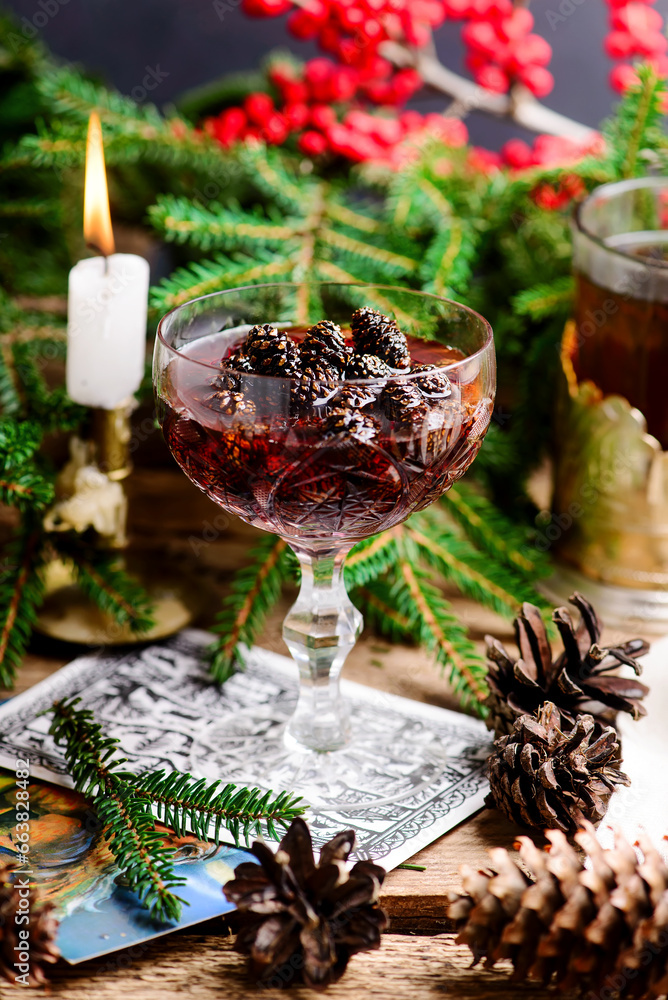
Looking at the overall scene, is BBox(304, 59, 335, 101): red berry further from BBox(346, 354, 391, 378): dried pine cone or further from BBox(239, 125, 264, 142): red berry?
BBox(346, 354, 391, 378): dried pine cone

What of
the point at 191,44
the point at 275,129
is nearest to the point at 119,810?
the point at 275,129

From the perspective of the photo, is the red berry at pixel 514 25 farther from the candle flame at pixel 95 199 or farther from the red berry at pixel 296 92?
the candle flame at pixel 95 199

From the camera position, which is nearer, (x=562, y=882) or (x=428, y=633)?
(x=562, y=882)

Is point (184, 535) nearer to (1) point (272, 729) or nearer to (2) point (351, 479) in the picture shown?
(1) point (272, 729)

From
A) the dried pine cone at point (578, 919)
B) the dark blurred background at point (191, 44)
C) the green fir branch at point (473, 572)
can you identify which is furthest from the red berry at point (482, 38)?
the dried pine cone at point (578, 919)

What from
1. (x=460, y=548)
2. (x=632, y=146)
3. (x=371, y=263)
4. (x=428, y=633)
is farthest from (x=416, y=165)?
(x=428, y=633)

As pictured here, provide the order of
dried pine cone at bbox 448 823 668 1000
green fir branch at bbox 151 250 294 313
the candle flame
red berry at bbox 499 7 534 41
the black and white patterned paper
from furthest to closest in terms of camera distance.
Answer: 1. red berry at bbox 499 7 534 41
2. green fir branch at bbox 151 250 294 313
3. the candle flame
4. the black and white patterned paper
5. dried pine cone at bbox 448 823 668 1000

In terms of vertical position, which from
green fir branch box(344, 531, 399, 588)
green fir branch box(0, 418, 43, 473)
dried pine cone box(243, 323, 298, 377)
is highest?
dried pine cone box(243, 323, 298, 377)

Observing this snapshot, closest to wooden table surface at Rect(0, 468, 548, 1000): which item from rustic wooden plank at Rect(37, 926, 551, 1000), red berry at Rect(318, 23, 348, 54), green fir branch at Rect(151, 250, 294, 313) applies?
rustic wooden plank at Rect(37, 926, 551, 1000)
